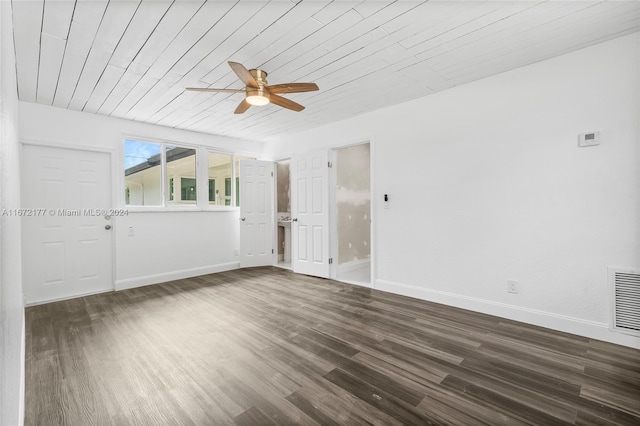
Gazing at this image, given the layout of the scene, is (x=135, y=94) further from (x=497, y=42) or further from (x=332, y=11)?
(x=497, y=42)

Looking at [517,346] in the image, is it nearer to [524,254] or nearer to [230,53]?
[524,254]

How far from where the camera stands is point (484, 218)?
10.3ft

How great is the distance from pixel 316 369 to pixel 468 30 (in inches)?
114

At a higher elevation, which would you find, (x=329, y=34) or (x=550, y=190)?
(x=329, y=34)

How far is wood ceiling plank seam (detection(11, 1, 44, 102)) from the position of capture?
1.90 m

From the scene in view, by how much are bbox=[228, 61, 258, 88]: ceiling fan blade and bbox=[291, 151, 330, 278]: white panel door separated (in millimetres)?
2223

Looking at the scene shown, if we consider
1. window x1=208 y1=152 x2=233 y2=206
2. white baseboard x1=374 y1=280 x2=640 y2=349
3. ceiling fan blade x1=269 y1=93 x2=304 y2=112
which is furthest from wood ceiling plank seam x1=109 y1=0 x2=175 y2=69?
white baseboard x1=374 y1=280 x2=640 y2=349

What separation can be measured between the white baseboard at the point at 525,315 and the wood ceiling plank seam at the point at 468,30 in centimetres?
264

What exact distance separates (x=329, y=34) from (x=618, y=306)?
3.36m

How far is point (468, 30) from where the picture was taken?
2.22 metres

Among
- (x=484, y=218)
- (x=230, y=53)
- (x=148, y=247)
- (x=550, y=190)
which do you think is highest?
(x=230, y=53)

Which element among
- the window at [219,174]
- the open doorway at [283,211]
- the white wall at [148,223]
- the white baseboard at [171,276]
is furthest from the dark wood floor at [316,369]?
the open doorway at [283,211]

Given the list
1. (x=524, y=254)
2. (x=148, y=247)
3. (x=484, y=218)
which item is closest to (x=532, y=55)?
(x=484, y=218)

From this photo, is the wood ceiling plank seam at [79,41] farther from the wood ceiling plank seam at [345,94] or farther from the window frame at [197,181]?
the wood ceiling plank seam at [345,94]
